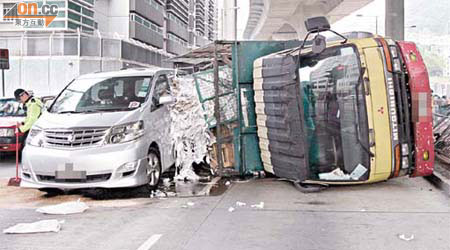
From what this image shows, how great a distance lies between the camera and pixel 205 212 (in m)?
7.42

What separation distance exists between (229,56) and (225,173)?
2203 mm

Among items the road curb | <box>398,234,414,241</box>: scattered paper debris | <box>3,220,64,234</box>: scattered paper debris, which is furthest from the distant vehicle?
<box>398,234,414,241</box>: scattered paper debris

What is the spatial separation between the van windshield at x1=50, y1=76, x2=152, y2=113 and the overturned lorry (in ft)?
6.82

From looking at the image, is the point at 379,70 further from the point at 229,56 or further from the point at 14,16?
the point at 14,16

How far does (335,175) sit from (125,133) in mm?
3200

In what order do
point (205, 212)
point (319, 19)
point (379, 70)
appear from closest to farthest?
point (205, 212) < point (379, 70) < point (319, 19)

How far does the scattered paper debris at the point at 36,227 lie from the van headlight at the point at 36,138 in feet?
6.25

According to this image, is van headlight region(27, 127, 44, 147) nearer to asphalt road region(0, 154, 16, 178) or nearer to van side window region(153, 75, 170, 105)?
van side window region(153, 75, 170, 105)

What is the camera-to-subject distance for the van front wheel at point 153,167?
350 inches

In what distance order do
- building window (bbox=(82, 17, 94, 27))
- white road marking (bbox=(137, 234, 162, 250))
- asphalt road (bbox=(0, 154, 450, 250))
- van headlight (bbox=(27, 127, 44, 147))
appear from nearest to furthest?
1. white road marking (bbox=(137, 234, 162, 250))
2. asphalt road (bbox=(0, 154, 450, 250))
3. van headlight (bbox=(27, 127, 44, 147))
4. building window (bbox=(82, 17, 94, 27))

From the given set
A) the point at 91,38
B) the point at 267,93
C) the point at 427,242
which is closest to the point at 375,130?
the point at 267,93

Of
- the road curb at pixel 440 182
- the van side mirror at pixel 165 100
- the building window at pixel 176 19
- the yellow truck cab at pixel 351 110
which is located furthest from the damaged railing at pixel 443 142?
the building window at pixel 176 19

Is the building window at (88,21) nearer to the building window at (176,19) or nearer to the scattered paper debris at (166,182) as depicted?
the building window at (176,19)

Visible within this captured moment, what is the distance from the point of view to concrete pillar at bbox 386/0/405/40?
28.2m
